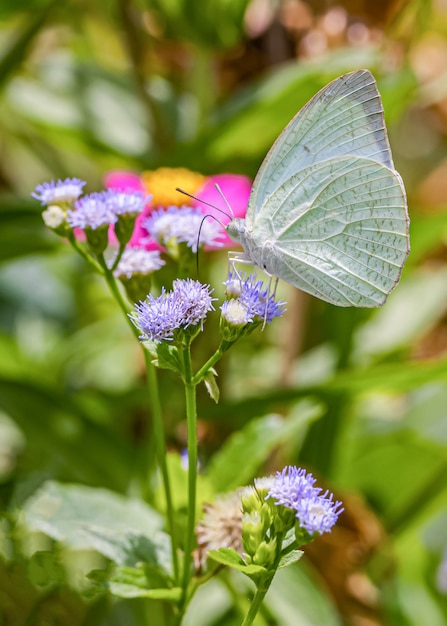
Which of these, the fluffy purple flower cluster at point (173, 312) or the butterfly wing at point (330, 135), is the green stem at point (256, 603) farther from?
the butterfly wing at point (330, 135)

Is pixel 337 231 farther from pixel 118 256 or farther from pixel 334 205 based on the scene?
pixel 118 256

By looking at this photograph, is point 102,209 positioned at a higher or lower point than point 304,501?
higher

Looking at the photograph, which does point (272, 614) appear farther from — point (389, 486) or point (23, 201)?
point (23, 201)

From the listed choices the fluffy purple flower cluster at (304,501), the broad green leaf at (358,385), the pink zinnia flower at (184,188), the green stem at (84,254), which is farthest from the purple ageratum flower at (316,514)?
the pink zinnia flower at (184,188)

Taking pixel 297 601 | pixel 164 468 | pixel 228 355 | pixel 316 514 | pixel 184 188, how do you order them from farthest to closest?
pixel 228 355 < pixel 184 188 < pixel 297 601 < pixel 164 468 < pixel 316 514

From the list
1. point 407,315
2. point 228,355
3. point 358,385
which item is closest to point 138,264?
point 358,385

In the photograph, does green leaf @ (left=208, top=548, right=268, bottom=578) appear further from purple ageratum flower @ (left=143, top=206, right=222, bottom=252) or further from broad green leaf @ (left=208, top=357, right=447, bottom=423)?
broad green leaf @ (left=208, top=357, right=447, bottom=423)

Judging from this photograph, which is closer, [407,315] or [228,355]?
[228,355]

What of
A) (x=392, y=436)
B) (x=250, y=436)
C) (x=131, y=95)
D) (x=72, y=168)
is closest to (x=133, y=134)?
(x=131, y=95)
